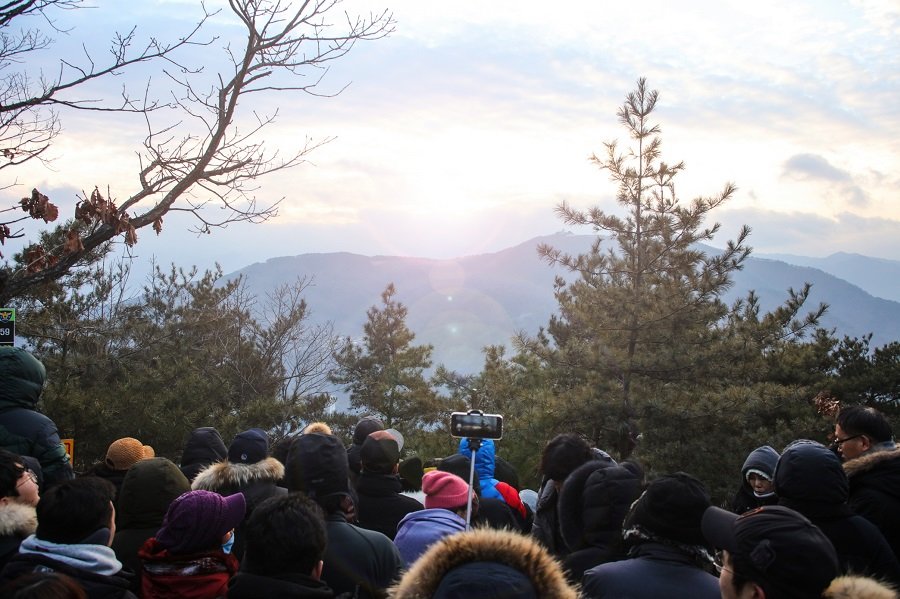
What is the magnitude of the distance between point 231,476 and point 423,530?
1226 millimetres

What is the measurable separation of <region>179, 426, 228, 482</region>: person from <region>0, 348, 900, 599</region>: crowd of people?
0.43 metres

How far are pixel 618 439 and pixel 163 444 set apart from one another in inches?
317

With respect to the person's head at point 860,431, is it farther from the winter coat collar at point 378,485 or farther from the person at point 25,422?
the person at point 25,422

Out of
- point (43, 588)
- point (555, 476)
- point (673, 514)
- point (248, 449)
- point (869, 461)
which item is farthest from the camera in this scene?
point (555, 476)

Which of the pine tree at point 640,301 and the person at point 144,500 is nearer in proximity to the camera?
the person at point 144,500

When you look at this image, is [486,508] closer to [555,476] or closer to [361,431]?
[555,476]

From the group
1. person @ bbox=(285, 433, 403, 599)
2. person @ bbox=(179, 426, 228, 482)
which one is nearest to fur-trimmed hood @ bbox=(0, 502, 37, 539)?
person @ bbox=(285, 433, 403, 599)

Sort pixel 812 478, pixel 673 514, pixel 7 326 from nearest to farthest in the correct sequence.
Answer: pixel 673 514, pixel 812 478, pixel 7 326

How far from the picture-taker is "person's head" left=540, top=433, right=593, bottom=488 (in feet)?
15.0

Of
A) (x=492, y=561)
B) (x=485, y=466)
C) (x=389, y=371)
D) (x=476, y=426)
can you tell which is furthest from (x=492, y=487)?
(x=389, y=371)

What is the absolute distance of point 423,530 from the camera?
3785 millimetres

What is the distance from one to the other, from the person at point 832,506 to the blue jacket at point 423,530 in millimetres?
1587

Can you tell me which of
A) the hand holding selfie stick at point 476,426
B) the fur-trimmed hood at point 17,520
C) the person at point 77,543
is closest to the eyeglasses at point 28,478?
the fur-trimmed hood at point 17,520

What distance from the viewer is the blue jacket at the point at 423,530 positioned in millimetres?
3695
